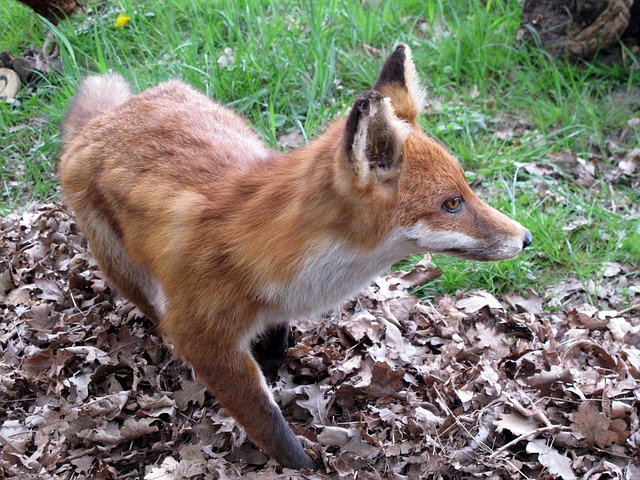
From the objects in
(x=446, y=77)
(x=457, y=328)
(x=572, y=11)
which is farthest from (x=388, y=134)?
(x=572, y=11)

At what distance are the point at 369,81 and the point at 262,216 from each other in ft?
10.7

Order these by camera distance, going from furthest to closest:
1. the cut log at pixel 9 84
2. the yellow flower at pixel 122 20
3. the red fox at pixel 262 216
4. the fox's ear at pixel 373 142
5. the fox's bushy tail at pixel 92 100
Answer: the yellow flower at pixel 122 20 → the cut log at pixel 9 84 → the fox's bushy tail at pixel 92 100 → the red fox at pixel 262 216 → the fox's ear at pixel 373 142

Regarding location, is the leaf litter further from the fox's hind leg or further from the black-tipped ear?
the black-tipped ear

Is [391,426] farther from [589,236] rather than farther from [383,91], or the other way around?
[589,236]

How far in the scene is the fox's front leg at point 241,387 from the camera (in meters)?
3.15

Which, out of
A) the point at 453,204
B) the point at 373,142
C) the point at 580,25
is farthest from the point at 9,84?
the point at 580,25

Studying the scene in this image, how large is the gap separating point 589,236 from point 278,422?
2904 mm

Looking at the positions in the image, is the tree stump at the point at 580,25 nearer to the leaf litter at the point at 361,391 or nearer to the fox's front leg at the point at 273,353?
the leaf litter at the point at 361,391

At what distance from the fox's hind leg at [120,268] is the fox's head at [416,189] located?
5.35 feet

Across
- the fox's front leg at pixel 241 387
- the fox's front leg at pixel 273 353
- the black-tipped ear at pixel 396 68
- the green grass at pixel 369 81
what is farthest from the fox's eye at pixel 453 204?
the green grass at pixel 369 81

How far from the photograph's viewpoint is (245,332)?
3.17m

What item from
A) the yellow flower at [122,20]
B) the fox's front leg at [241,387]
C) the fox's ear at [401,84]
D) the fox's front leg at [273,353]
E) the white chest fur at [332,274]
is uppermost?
the fox's ear at [401,84]

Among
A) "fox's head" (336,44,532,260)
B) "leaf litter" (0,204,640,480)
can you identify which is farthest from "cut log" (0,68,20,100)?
"fox's head" (336,44,532,260)

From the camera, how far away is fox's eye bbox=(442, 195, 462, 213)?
2935mm
